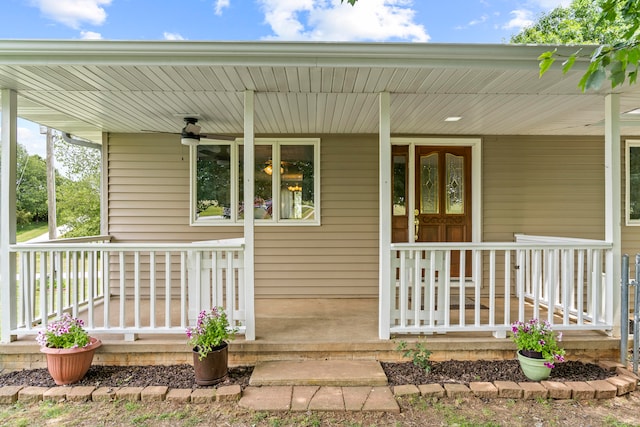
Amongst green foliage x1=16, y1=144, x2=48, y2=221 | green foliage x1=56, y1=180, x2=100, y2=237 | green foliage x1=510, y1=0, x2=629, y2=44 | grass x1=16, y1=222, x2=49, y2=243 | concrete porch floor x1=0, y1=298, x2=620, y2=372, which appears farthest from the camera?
green foliage x1=16, y1=144, x2=48, y2=221

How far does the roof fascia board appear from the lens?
269 cm

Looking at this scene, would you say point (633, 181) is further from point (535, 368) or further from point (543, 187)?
point (535, 368)

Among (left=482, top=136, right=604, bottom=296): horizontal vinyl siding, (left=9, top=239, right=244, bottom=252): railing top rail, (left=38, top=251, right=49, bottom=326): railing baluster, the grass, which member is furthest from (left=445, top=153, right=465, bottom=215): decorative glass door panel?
the grass

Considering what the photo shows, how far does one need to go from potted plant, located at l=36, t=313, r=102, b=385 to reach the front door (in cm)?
375

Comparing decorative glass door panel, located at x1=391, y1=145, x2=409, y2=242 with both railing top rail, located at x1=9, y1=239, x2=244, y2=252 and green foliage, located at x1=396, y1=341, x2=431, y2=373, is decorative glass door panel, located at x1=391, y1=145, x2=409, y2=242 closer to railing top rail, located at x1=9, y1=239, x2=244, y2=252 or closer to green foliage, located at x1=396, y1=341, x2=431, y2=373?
green foliage, located at x1=396, y1=341, x2=431, y2=373

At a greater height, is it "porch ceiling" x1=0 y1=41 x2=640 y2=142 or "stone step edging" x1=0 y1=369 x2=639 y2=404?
"porch ceiling" x1=0 y1=41 x2=640 y2=142

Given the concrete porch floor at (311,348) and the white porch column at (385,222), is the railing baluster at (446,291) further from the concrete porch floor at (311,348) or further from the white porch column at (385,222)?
the white porch column at (385,222)

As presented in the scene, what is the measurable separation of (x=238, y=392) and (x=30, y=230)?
1916 centimetres

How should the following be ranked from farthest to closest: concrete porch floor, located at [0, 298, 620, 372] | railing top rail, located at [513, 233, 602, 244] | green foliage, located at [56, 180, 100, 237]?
green foliage, located at [56, 180, 100, 237]
railing top rail, located at [513, 233, 602, 244]
concrete porch floor, located at [0, 298, 620, 372]

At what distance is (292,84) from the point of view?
10.5 feet

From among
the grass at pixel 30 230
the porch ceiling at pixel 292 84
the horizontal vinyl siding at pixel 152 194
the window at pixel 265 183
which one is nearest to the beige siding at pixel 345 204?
the horizontal vinyl siding at pixel 152 194

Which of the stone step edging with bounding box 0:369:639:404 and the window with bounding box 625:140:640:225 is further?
the window with bounding box 625:140:640:225

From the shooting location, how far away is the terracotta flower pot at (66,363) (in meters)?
2.90

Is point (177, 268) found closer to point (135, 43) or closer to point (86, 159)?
point (135, 43)
